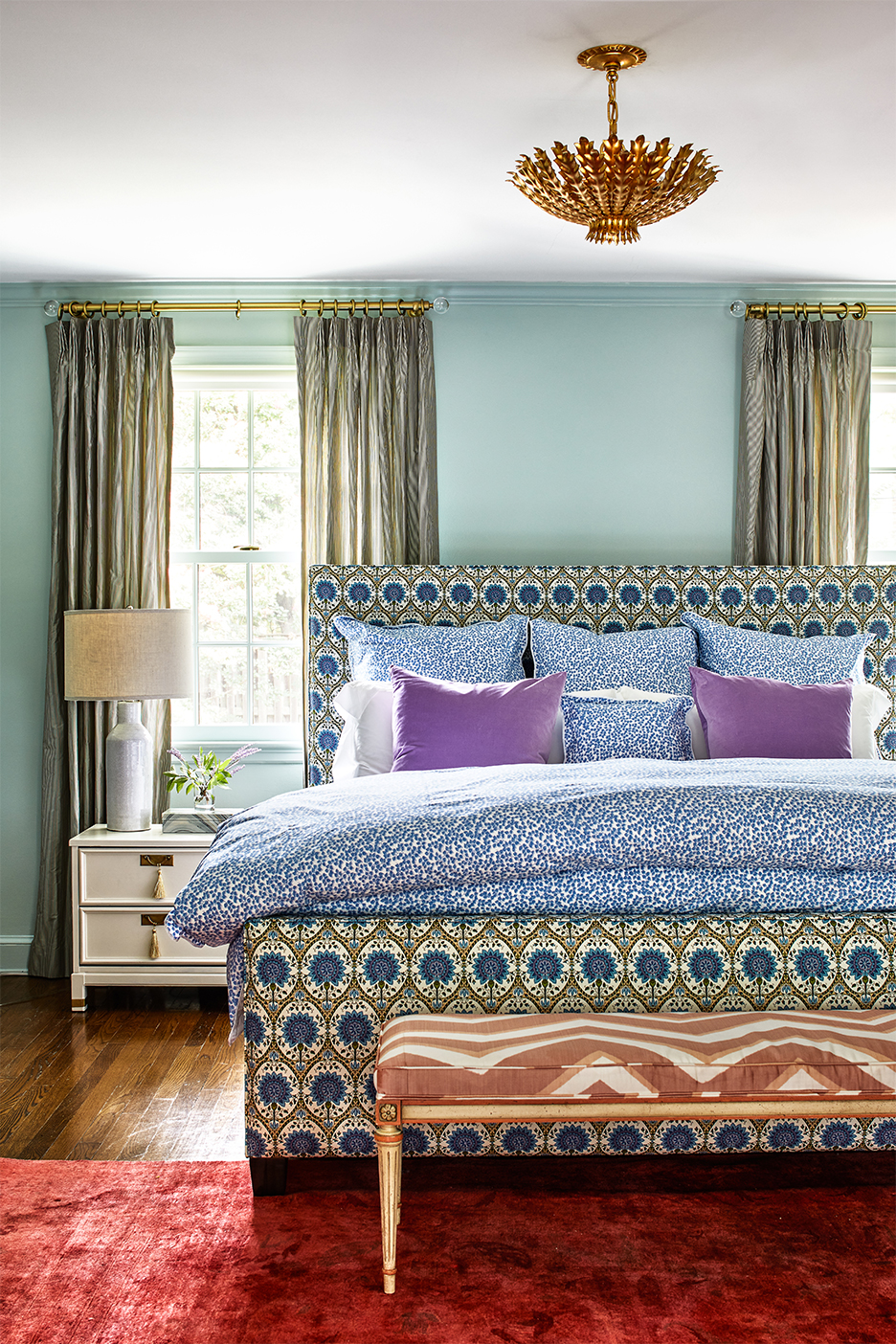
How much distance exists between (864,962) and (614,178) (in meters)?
1.84

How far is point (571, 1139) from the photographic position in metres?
2.26

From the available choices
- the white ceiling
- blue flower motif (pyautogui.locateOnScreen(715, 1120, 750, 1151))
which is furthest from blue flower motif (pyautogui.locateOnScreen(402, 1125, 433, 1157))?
the white ceiling

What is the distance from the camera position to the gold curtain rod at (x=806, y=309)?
428cm

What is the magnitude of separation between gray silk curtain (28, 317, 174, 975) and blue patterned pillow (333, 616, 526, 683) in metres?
0.91

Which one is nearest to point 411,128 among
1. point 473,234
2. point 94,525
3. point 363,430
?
point 473,234

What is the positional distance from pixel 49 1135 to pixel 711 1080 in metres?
1.74

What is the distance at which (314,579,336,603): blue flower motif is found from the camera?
410 centimetres

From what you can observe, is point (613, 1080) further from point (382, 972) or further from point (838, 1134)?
point (838, 1134)

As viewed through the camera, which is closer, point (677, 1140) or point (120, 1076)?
point (677, 1140)

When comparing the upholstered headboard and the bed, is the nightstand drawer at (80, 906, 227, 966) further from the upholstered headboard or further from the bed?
the bed

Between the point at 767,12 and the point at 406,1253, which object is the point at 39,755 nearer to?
the point at 406,1253

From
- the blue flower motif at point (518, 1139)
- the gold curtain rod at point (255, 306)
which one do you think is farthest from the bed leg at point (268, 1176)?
the gold curtain rod at point (255, 306)

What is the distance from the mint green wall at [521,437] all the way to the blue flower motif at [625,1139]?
2374 mm

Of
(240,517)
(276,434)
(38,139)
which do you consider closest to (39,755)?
(240,517)
